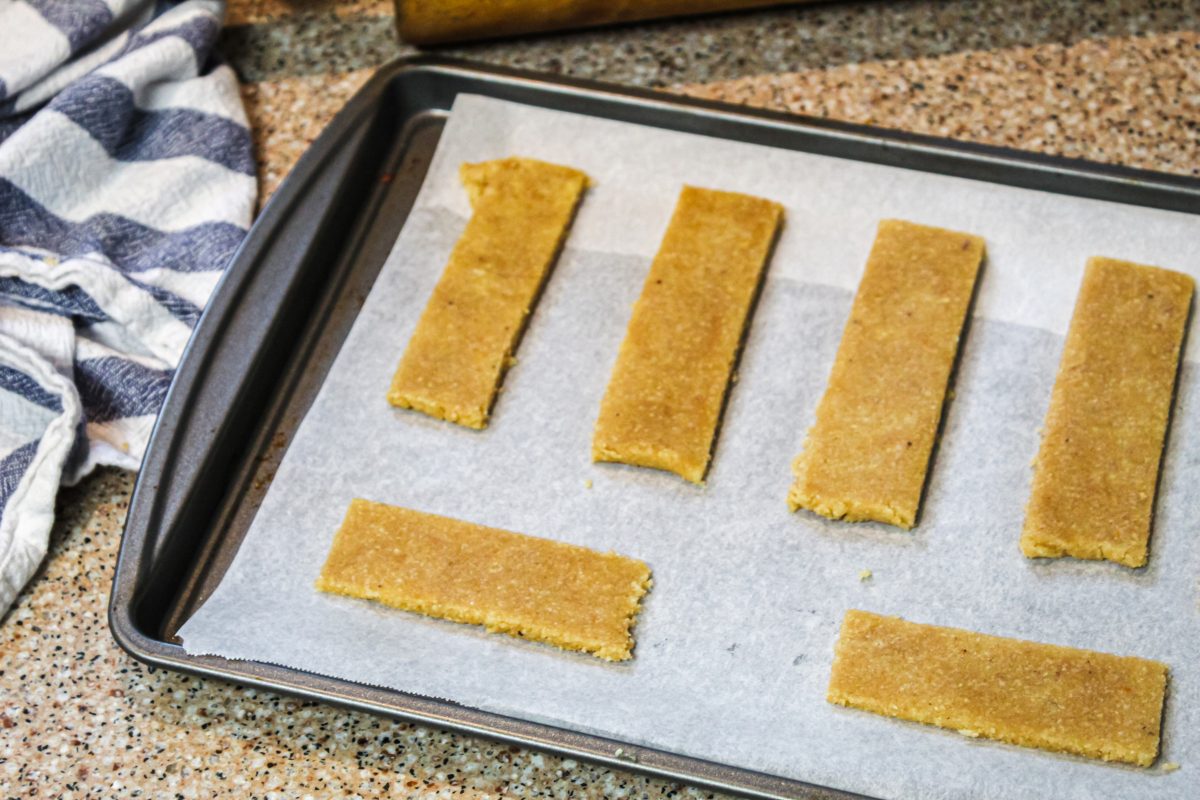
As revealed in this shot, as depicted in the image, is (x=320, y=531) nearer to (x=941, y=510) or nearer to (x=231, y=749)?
(x=231, y=749)

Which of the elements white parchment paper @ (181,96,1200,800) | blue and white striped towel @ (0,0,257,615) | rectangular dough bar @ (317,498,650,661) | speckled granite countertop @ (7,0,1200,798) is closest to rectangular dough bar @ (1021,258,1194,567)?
white parchment paper @ (181,96,1200,800)

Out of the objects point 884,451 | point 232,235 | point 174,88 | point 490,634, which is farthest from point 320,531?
point 174,88

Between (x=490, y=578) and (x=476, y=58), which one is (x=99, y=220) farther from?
(x=490, y=578)

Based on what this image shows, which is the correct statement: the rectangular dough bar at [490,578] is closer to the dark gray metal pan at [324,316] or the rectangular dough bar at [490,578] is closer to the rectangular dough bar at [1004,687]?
the dark gray metal pan at [324,316]

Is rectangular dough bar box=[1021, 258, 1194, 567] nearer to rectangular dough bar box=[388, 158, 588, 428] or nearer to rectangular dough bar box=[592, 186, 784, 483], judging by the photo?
rectangular dough bar box=[592, 186, 784, 483]

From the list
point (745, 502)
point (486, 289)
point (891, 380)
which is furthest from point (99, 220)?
point (891, 380)

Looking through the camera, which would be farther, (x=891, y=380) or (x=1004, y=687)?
(x=891, y=380)
